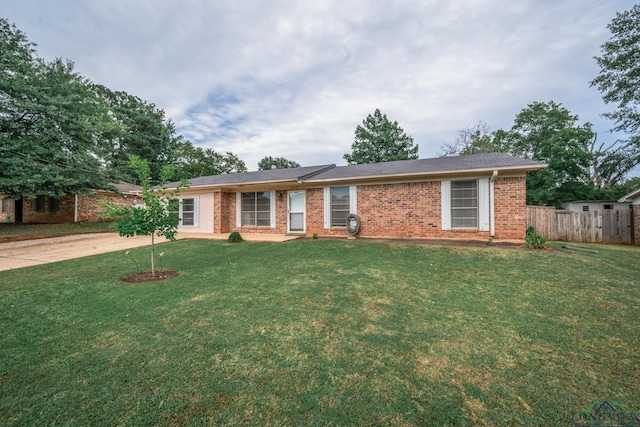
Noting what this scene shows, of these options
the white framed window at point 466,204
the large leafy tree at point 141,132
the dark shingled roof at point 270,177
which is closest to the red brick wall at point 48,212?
the large leafy tree at point 141,132

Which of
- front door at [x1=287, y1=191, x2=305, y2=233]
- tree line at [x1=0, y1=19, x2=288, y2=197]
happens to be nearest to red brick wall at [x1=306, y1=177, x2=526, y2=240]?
front door at [x1=287, y1=191, x2=305, y2=233]

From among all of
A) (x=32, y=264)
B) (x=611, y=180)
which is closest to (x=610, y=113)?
(x=611, y=180)

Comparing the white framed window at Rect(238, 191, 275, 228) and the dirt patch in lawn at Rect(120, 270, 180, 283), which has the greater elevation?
the white framed window at Rect(238, 191, 275, 228)

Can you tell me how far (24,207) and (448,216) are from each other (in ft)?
81.5

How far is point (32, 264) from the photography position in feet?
21.4

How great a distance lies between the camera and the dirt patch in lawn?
4.95 meters

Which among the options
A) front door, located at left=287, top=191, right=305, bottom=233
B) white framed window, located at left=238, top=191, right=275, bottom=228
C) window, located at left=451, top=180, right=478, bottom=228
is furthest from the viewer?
white framed window, located at left=238, top=191, right=275, bottom=228

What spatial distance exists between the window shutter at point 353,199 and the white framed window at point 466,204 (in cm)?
305

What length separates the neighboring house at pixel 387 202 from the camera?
26.6ft

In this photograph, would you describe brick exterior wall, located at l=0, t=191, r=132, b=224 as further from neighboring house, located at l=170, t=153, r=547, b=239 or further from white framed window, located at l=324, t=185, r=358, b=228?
white framed window, located at l=324, t=185, r=358, b=228

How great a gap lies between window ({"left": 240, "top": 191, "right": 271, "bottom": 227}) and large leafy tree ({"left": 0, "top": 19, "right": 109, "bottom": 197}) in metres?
8.75

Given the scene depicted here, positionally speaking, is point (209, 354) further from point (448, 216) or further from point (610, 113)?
point (610, 113)

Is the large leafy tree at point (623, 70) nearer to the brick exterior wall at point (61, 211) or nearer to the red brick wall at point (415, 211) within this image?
the red brick wall at point (415, 211)

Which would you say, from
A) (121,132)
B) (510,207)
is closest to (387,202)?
(510,207)
